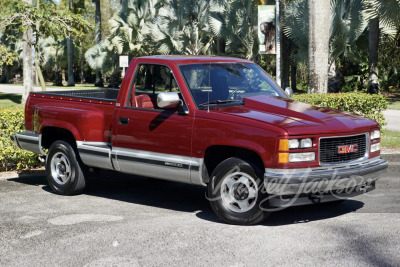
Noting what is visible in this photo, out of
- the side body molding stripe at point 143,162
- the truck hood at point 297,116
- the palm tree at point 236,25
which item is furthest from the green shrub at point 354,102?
the palm tree at point 236,25

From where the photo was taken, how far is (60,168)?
912 centimetres

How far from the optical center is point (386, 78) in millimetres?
41406

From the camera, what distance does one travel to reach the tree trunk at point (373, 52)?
98.1 feet

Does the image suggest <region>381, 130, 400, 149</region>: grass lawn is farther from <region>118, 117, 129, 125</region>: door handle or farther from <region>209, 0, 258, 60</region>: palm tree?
<region>209, 0, 258, 60</region>: palm tree

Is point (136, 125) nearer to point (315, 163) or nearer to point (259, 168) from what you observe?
point (259, 168)

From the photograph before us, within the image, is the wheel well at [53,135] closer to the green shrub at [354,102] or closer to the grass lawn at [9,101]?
the green shrub at [354,102]

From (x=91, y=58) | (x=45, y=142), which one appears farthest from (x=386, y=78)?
(x=45, y=142)

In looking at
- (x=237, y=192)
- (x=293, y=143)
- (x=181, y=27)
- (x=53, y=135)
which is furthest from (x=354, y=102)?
(x=181, y=27)

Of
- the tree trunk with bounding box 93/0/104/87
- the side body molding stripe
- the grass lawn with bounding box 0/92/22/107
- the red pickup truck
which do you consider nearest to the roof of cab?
the red pickup truck

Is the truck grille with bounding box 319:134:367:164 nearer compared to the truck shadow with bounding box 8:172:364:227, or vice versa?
the truck grille with bounding box 319:134:367:164

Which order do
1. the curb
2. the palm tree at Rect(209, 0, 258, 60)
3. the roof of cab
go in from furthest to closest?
the palm tree at Rect(209, 0, 258, 60)
the curb
the roof of cab

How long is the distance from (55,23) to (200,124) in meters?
14.2

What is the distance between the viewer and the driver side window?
26.6 feet

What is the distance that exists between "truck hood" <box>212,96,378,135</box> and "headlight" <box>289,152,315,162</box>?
0.22 meters
